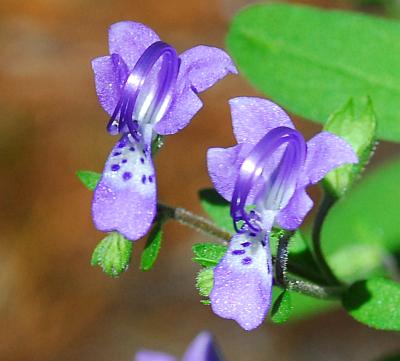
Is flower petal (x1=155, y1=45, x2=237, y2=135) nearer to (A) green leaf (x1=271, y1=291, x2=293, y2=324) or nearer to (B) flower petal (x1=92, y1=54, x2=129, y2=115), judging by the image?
(B) flower petal (x1=92, y1=54, x2=129, y2=115)

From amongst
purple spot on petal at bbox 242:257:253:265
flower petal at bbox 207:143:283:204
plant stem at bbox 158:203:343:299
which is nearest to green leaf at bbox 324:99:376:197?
plant stem at bbox 158:203:343:299

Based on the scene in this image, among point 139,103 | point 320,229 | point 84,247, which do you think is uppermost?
point 139,103

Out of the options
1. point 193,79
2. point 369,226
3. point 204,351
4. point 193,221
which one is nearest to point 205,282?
point 193,221

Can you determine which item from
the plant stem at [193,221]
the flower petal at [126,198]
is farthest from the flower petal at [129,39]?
the plant stem at [193,221]

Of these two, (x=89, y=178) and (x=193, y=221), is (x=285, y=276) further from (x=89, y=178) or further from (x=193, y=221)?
(x=89, y=178)

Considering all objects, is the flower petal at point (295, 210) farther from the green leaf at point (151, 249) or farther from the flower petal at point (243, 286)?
the green leaf at point (151, 249)

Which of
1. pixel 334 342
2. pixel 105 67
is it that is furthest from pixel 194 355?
pixel 334 342
